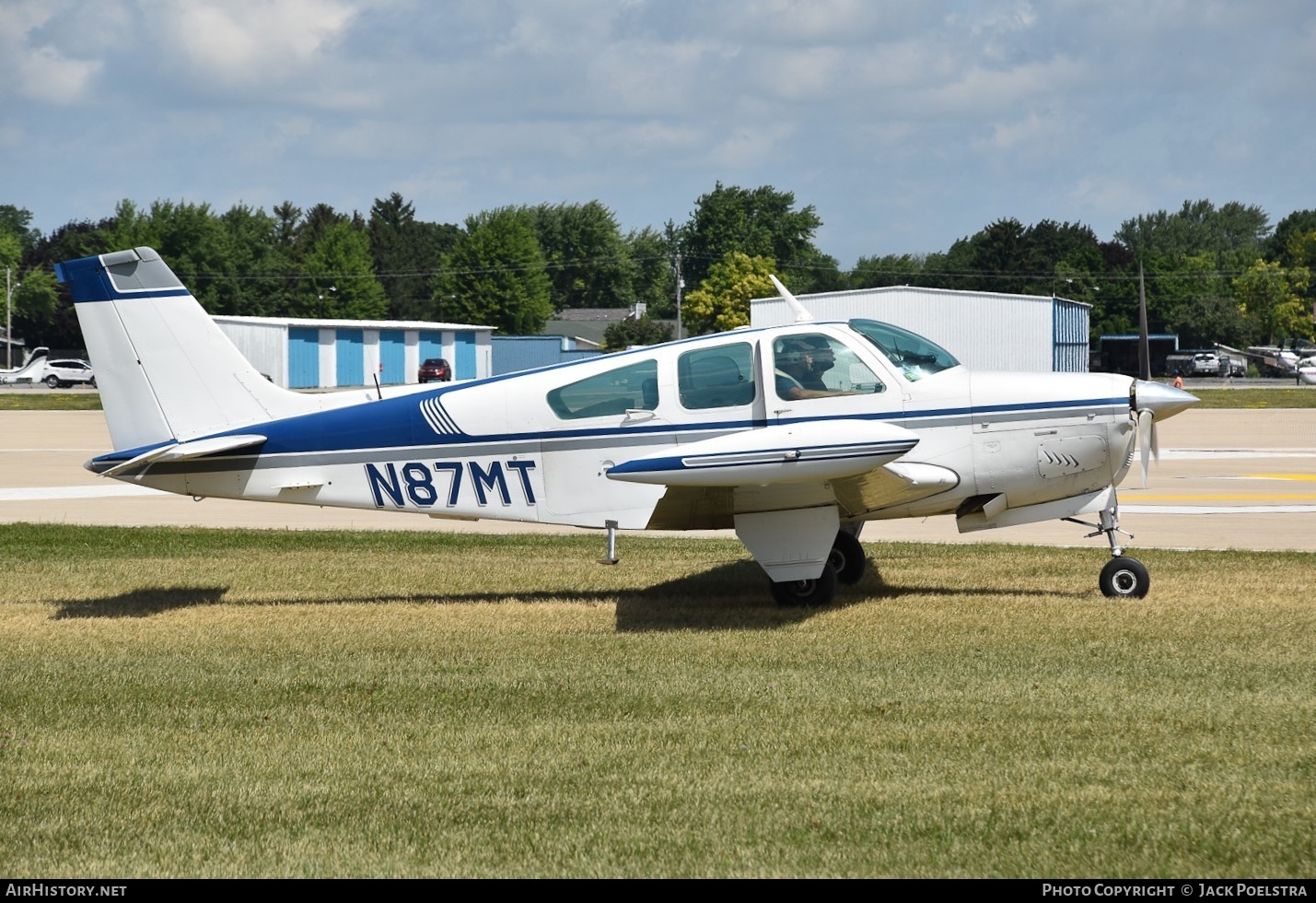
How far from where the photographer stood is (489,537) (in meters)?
15.9

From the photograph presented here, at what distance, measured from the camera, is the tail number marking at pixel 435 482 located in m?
10.8

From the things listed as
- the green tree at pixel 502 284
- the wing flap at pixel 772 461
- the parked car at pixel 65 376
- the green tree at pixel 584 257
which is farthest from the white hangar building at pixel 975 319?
the green tree at pixel 584 257

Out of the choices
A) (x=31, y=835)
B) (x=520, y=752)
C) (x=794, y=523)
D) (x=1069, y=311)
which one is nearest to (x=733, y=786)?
(x=520, y=752)

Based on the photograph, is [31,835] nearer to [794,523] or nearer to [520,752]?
[520,752]

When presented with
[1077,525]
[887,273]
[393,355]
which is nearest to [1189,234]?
[887,273]

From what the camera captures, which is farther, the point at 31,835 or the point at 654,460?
the point at 654,460

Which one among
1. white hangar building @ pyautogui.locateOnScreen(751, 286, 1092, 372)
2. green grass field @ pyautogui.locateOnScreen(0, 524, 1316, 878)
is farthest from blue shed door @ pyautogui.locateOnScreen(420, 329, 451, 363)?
green grass field @ pyautogui.locateOnScreen(0, 524, 1316, 878)

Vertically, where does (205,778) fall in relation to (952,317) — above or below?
below

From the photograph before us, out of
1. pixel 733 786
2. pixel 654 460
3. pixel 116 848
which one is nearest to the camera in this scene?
pixel 116 848

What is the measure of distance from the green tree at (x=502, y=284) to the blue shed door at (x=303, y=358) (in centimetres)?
3532

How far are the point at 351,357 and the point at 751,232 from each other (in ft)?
212

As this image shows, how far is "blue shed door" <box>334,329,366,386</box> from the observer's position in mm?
78938

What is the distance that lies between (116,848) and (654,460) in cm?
483

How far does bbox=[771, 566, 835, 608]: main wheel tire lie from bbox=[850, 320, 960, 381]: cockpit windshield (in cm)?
169
